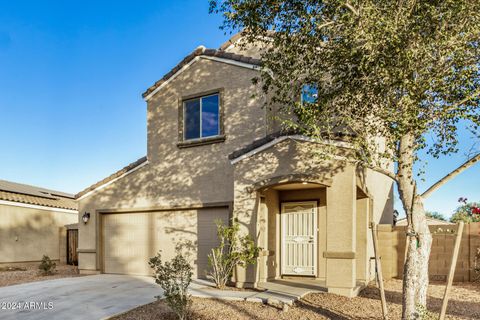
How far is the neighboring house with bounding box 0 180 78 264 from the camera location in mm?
17906

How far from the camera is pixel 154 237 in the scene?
1310cm

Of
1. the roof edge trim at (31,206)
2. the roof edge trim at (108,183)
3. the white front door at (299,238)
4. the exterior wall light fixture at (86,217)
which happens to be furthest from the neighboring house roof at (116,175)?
the roof edge trim at (31,206)

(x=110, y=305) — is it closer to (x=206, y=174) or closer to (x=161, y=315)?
(x=161, y=315)

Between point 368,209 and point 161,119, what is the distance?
762 centimetres

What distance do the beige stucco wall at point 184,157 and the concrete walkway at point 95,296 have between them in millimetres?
2780

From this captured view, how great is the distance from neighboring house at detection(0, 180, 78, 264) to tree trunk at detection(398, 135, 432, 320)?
58.2 feet

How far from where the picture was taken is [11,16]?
15367 mm

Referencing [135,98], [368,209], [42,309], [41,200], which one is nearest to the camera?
[42,309]

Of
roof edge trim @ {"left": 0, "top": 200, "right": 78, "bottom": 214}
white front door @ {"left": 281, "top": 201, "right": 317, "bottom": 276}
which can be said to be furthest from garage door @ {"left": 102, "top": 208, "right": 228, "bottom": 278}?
roof edge trim @ {"left": 0, "top": 200, "right": 78, "bottom": 214}

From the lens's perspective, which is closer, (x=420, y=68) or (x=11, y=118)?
(x=420, y=68)

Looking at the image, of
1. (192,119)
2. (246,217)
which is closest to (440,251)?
(246,217)

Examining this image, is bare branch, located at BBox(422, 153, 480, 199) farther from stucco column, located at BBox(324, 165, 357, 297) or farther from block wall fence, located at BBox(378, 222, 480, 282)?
block wall fence, located at BBox(378, 222, 480, 282)

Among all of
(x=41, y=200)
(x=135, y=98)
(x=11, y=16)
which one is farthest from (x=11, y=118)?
(x=135, y=98)

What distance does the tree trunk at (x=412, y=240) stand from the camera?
643 cm
